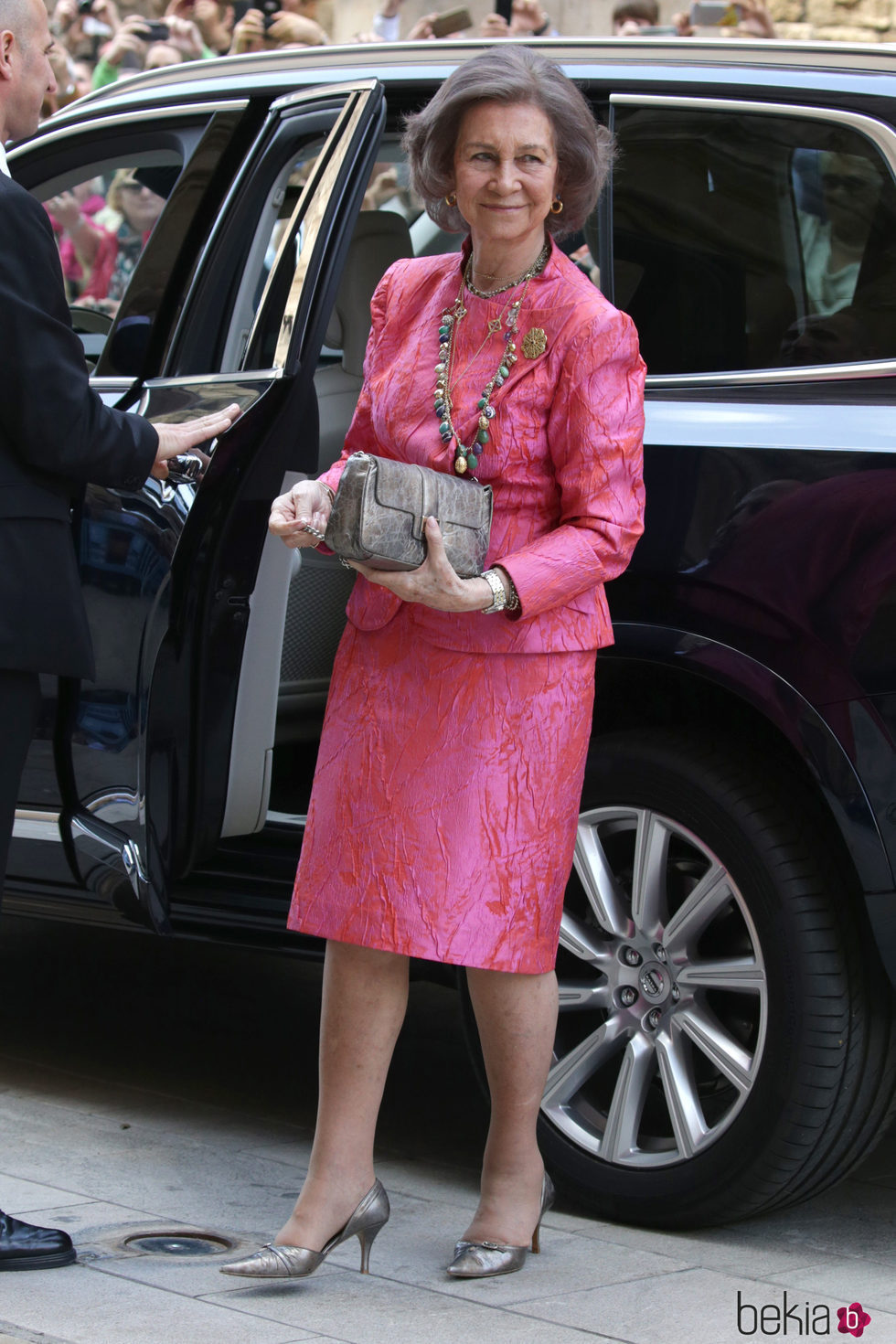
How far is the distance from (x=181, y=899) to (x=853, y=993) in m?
1.29

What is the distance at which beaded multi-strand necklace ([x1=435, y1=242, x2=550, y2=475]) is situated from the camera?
2.84 metres

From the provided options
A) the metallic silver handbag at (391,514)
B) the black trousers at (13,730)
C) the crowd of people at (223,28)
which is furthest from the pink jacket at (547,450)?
the crowd of people at (223,28)

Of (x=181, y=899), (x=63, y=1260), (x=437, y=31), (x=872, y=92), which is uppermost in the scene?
(x=437, y=31)

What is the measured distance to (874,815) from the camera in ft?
9.68

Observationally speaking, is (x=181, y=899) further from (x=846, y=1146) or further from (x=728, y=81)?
(x=728, y=81)

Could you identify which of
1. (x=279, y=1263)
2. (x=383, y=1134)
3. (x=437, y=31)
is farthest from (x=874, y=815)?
(x=437, y=31)

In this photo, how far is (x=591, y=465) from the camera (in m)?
2.78

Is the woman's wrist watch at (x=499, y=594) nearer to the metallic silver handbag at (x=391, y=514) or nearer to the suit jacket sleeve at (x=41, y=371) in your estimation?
the metallic silver handbag at (x=391, y=514)

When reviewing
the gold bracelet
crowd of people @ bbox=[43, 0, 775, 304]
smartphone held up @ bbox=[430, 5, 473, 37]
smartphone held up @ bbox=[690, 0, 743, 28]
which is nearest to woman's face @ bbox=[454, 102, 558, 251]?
the gold bracelet

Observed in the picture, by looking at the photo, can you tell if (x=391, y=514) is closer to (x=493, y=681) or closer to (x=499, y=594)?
→ (x=499, y=594)

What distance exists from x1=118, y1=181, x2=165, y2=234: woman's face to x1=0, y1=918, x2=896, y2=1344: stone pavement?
108 inches

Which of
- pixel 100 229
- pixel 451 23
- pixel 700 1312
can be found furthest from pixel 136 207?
pixel 700 1312

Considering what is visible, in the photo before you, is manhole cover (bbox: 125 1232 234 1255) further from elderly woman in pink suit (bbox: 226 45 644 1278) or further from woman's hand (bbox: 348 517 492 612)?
woman's hand (bbox: 348 517 492 612)

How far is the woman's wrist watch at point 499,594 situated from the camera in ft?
8.94
